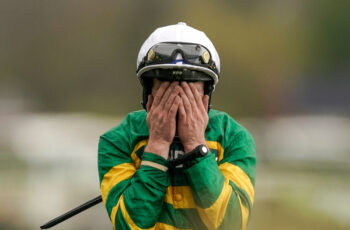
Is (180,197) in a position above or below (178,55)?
below

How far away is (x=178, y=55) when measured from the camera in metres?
1.12

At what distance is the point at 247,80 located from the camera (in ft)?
18.1

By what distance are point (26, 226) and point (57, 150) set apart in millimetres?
1459

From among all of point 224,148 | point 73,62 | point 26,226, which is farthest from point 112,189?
point 73,62

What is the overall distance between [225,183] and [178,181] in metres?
0.12

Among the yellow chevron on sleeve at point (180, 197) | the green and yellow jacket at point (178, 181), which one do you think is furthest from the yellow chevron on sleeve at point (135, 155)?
the yellow chevron on sleeve at point (180, 197)

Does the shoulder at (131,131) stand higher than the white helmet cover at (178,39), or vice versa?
the white helmet cover at (178,39)

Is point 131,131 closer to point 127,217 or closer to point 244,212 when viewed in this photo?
point 127,217

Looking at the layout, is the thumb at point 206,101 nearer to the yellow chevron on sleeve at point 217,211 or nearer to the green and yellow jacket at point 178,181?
the green and yellow jacket at point 178,181

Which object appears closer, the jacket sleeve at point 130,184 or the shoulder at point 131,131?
the jacket sleeve at point 130,184

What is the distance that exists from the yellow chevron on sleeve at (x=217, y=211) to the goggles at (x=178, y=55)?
11.7 inches

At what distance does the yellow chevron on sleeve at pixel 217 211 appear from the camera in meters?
1.06

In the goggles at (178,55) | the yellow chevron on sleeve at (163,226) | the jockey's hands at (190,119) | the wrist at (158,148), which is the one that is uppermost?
the goggles at (178,55)

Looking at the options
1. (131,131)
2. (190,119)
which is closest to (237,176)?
(190,119)
